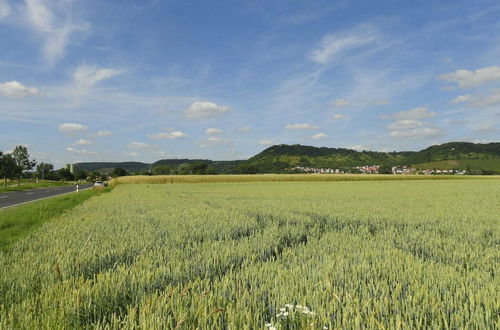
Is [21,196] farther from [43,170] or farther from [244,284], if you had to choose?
[43,170]

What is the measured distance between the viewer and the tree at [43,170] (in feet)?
434

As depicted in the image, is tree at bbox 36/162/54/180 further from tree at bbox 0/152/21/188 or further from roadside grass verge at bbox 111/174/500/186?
roadside grass verge at bbox 111/174/500/186

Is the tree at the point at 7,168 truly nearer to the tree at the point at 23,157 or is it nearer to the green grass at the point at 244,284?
the tree at the point at 23,157

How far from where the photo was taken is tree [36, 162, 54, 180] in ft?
434

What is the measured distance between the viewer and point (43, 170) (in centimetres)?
13700

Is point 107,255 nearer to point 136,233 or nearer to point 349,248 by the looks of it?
point 136,233

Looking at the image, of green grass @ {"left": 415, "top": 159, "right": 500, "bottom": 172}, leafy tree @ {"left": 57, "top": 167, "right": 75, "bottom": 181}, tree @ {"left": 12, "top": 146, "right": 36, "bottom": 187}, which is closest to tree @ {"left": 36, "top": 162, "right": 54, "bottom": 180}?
leafy tree @ {"left": 57, "top": 167, "right": 75, "bottom": 181}

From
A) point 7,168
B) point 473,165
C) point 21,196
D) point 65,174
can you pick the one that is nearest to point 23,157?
point 7,168

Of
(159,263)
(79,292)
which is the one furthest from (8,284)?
(159,263)

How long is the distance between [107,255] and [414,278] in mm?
3828

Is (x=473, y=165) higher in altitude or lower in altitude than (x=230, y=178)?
higher

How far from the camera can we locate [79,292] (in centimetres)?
278

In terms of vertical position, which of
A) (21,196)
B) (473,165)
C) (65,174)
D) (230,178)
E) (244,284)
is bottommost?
(21,196)

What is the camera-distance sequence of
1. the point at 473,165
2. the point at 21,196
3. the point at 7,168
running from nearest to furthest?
the point at 21,196, the point at 7,168, the point at 473,165
